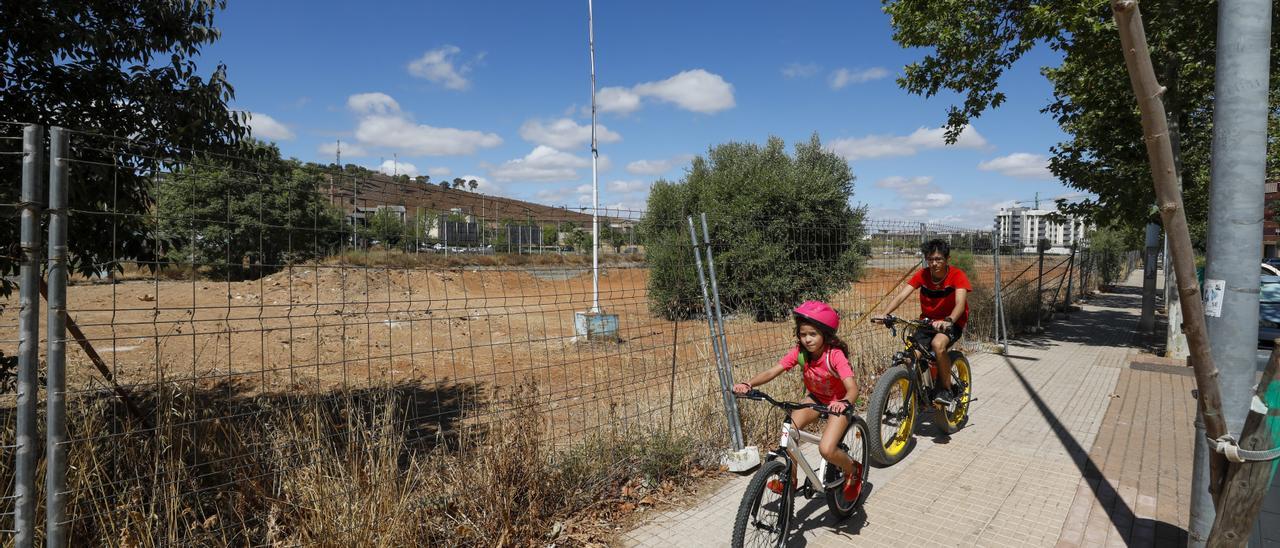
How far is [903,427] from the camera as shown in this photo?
5.20 m

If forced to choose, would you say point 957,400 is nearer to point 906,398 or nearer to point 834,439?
point 906,398

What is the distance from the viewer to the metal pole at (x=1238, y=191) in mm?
2711

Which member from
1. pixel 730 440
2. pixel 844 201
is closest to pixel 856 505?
pixel 730 440

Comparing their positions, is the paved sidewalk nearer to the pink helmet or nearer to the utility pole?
the pink helmet

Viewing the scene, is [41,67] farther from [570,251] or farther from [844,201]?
[844,201]

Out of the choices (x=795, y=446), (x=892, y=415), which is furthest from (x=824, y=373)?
(x=892, y=415)

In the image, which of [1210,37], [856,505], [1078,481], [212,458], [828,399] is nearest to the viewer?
[212,458]

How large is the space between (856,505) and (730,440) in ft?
4.39

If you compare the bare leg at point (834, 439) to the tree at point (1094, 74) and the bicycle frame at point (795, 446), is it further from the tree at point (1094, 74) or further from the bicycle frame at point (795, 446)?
the tree at point (1094, 74)

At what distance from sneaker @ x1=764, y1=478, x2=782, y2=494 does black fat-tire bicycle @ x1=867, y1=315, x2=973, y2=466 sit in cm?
157

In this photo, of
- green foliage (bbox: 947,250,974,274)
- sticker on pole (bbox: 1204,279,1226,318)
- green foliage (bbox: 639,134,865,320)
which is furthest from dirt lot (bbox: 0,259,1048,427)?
sticker on pole (bbox: 1204,279,1226,318)

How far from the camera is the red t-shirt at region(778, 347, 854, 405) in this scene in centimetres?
366

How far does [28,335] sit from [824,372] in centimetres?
359

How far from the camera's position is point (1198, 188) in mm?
13086
